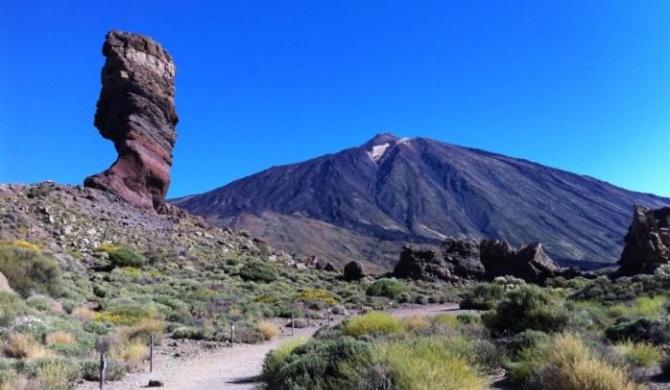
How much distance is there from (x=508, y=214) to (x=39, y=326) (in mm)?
119593

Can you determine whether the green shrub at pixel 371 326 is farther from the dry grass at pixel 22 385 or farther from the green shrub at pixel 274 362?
the dry grass at pixel 22 385

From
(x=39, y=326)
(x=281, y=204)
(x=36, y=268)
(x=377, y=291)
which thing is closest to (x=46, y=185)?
(x=36, y=268)

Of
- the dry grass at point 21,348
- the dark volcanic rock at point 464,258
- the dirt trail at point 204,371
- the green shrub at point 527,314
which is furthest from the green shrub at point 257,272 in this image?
the dry grass at point 21,348

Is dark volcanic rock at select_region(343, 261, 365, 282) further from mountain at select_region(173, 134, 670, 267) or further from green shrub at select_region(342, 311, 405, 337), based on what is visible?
mountain at select_region(173, 134, 670, 267)

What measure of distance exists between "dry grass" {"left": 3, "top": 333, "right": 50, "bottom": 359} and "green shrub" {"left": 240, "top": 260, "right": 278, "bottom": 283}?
22.6 m

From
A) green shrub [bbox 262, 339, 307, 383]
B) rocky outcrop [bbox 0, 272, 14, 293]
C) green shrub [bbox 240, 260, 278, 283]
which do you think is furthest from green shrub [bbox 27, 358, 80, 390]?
green shrub [bbox 240, 260, 278, 283]

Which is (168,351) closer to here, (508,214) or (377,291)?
(377,291)

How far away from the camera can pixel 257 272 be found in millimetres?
34562

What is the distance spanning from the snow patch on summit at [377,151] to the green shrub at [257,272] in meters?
143

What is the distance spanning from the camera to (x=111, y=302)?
19625 millimetres

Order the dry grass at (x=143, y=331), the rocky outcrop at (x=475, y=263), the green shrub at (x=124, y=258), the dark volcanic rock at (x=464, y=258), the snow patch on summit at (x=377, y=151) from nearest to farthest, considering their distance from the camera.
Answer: the dry grass at (x=143, y=331)
the green shrub at (x=124, y=258)
the rocky outcrop at (x=475, y=263)
the dark volcanic rock at (x=464, y=258)
the snow patch on summit at (x=377, y=151)

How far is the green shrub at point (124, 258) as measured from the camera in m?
28.9

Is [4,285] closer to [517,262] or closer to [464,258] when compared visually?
[464,258]

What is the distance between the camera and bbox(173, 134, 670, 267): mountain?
98.9 meters
